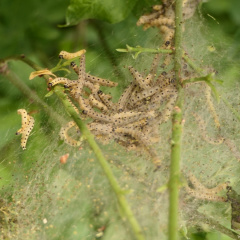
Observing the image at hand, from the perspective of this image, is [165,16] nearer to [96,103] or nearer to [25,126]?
[96,103]

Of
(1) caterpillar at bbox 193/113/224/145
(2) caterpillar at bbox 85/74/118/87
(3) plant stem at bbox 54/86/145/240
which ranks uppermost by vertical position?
(2) caterpillar at bbox 85/74/118/87

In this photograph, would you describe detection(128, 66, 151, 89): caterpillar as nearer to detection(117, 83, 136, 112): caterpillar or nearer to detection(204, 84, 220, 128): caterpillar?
detection(117, 83, 136, 112): caterpillar

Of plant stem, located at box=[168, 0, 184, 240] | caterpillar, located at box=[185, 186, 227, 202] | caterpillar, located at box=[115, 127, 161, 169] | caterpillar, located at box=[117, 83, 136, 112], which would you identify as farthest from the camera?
caterpillar, located at box=[117, 83, 136, 112]

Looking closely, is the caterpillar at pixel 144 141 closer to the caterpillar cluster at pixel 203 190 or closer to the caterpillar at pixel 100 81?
the caterpillar cluster at pixel 203 190

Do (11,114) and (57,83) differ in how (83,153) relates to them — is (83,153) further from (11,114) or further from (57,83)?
(11,114)

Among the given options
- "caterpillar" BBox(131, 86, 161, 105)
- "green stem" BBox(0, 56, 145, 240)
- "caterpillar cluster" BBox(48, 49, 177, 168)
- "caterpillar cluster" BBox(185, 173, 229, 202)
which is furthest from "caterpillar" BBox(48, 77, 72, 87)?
"caterpillar cluster" BBox(185, 173, 229, 202)

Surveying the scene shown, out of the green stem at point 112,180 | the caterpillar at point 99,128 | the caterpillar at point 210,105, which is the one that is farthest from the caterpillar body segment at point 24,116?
the caterpillar at point 210,105

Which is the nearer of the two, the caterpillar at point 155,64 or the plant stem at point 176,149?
the plant stem at point 176,149
